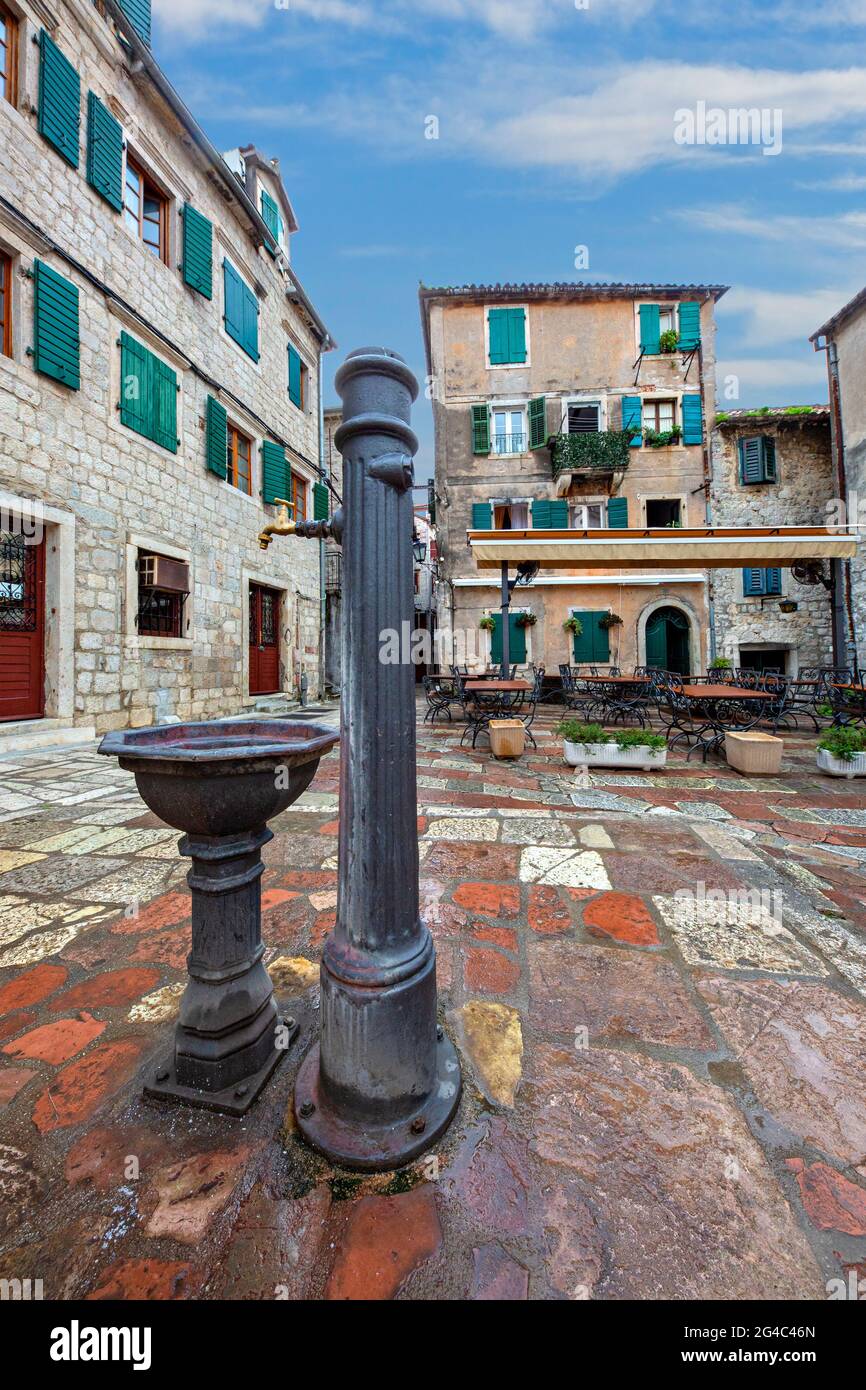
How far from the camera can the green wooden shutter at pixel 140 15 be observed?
7.96 metres

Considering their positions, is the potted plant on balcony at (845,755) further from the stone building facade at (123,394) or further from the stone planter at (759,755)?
the stone building facade at (123,394)

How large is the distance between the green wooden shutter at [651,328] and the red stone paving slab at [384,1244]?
18723 millimetres

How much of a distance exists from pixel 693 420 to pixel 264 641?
43.7 ft

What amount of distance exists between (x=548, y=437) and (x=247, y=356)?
8.39m

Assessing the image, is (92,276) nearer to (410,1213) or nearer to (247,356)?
(247,356)

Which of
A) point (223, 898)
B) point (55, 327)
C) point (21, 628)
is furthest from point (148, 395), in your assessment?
point (223, 898)

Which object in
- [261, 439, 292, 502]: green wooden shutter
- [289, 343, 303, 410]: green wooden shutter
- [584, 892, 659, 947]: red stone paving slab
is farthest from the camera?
[289, 343, 303, 410]: green wooden shutter

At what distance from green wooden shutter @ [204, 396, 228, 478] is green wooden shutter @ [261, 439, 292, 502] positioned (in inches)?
47.0

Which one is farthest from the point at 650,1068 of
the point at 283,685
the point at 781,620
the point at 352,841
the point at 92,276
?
the point at 781,620

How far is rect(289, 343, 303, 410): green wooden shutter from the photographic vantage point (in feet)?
40.3

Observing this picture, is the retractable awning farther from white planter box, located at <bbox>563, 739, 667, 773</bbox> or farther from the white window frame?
the white window frame

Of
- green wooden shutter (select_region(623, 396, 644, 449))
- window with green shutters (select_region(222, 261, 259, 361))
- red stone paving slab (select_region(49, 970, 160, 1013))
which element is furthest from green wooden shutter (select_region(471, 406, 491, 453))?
red stone paving slab (select_region(49, 970, 160, 1013))

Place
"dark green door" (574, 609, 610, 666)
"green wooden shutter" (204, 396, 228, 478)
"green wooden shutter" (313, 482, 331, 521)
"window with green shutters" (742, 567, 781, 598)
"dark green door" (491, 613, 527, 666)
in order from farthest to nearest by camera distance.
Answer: "dark green door" (491, 613, 527, 666) < "dark green door" (574, 609, 610, 666) < "window with green shutters" (742, 567, 781, 598) < "green wooden shutter" (313, 482, 331, 521) < "green wooden shutter" (204, 396, 228, 478)

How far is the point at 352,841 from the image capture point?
1.40 metres
